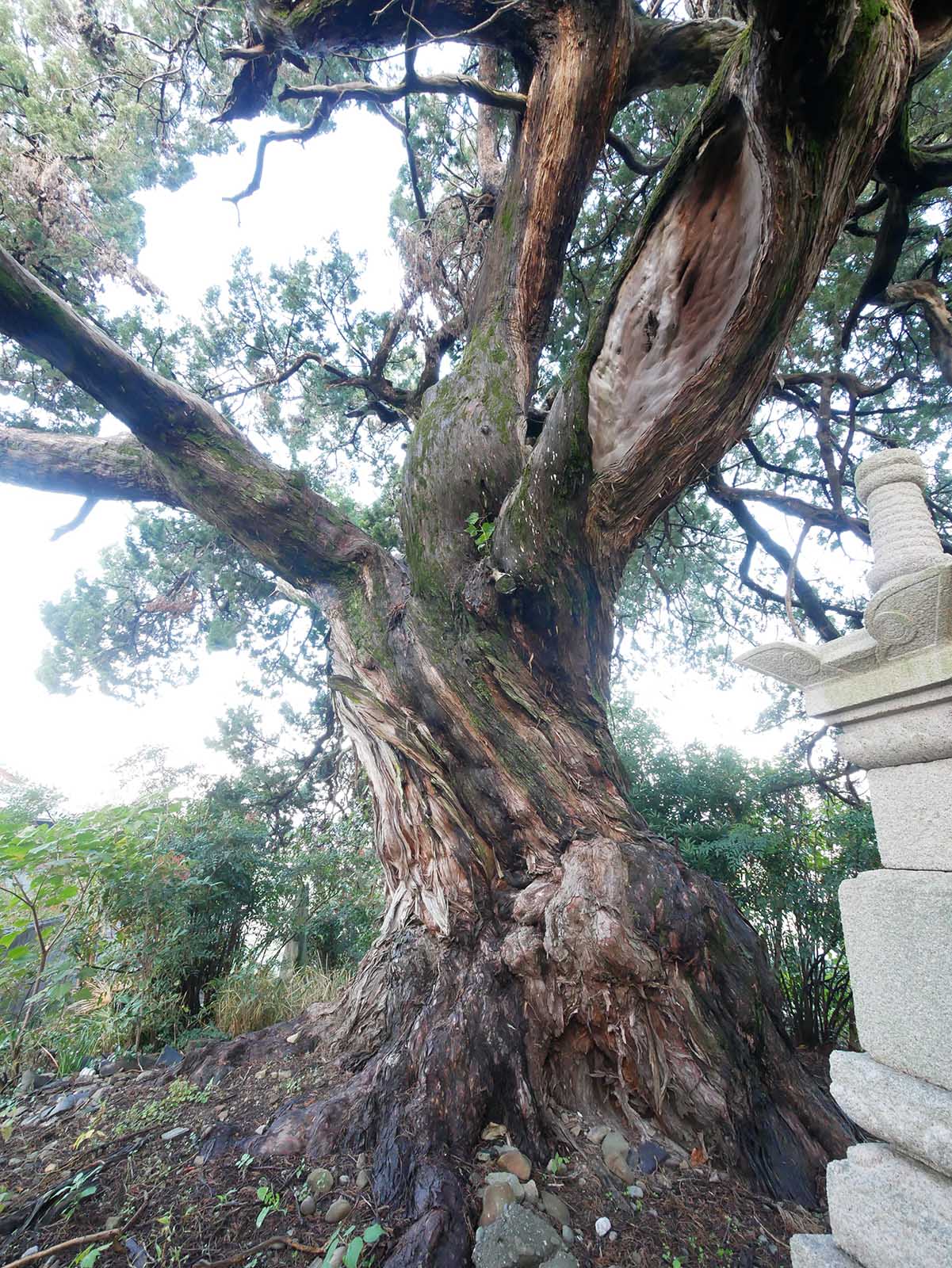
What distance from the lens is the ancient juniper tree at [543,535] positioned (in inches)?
68.3

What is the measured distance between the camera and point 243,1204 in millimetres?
1592

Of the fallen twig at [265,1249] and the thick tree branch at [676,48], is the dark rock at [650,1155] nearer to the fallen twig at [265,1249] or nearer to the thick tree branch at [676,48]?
the fallen twig at [265,1249]

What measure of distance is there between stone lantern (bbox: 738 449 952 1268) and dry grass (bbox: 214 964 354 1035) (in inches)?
98.1

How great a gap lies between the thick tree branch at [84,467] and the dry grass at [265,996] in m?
3.11

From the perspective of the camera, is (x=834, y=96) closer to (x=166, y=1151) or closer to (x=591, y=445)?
(x=591, y=445)

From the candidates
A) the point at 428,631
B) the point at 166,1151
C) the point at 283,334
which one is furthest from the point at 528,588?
the point at 283,334

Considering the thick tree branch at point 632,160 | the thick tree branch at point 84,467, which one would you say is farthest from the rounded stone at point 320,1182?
the thick tree branch at point 632,160

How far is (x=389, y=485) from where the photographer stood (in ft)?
Answer: 18.9

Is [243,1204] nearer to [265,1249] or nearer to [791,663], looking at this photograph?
[265,1249]

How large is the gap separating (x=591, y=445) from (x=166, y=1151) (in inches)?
124

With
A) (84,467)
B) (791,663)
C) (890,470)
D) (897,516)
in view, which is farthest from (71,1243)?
(84,467)

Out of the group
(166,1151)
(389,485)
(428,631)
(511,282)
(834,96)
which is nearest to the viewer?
(834,96)

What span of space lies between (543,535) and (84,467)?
2.88 meters

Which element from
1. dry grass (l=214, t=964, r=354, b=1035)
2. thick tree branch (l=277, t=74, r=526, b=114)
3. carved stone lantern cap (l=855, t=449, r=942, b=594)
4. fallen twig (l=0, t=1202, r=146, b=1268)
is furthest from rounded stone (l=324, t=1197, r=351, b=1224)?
thick tree branch (l=277, t=74, r=526, b=114)
